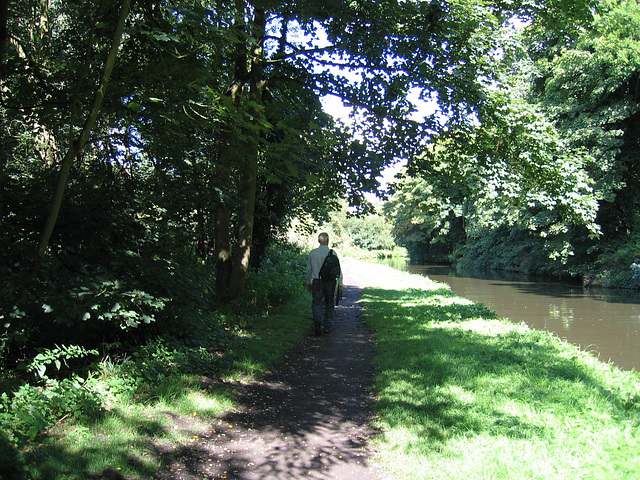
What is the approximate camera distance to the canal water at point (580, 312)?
10.5m

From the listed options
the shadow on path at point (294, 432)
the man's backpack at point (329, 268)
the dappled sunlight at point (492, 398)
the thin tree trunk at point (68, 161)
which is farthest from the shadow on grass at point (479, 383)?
the thin tree trunk at point (68, 161)

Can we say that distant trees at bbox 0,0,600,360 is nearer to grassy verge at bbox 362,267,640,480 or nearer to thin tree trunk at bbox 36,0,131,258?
thin tree trunk at bbox 36,0,131,258

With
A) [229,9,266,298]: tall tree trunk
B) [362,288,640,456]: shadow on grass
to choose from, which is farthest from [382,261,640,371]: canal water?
[229,9,266,298]: tall tree trunk

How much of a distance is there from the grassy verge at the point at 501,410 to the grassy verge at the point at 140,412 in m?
1.67

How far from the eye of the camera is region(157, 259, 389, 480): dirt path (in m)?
3.40

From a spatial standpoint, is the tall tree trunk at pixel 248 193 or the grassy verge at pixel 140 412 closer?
the grassy verge at pixel 140 412

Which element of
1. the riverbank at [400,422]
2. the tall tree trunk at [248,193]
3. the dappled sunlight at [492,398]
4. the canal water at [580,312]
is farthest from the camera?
the canal water at [580,312]

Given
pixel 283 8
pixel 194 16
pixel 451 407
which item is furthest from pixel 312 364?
pixel 283 8

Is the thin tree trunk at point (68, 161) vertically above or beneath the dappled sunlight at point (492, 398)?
above

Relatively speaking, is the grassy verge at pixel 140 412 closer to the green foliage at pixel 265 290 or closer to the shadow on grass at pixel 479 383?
the shadow on grass at pixel 479 383

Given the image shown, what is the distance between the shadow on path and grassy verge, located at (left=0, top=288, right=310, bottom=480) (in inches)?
7.7

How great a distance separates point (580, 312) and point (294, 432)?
47.1 ft

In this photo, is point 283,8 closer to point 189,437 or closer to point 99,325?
point 99,325

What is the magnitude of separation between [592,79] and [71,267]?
80.5ft
